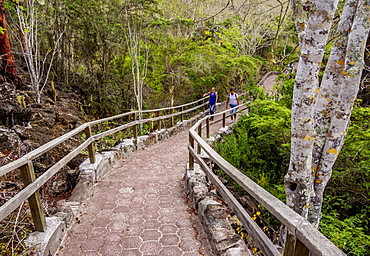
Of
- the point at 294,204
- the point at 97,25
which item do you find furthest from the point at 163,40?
the point at 294,204

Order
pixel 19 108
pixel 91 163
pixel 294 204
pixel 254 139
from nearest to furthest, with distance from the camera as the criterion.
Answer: pixel 294 204, pixel 91 163, pixel 19 108, pixel 254 139

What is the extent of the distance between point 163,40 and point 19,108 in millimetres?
7913

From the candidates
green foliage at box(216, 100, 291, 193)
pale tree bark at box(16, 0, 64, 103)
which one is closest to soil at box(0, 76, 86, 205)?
pale tree bark at box(16, 0, 64, 103)

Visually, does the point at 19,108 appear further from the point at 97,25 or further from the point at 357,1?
the point at 357,1

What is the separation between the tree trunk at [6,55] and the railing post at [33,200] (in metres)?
6.72

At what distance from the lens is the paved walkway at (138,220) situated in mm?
2758

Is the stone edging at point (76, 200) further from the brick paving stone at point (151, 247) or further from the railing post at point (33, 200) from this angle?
the brick paving stone at point (151, 247)

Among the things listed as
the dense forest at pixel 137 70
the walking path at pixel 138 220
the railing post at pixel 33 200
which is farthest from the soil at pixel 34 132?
the railing post at pixel 33 200

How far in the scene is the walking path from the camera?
109 inches

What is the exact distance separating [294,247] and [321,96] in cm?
197

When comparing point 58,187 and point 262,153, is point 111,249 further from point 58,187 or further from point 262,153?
point 262,153

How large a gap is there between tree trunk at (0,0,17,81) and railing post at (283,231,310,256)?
888cm

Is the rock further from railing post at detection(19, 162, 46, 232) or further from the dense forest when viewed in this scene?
the dense forest

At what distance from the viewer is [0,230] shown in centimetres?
244
